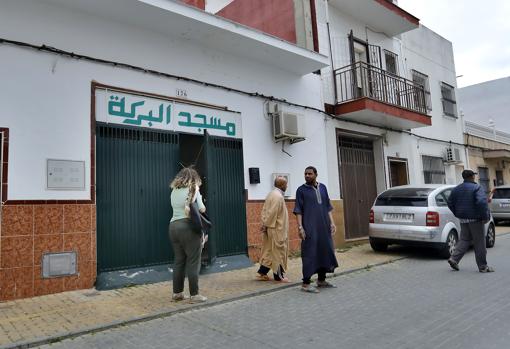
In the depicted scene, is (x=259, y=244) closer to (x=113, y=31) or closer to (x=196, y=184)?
(x=196, y=184)

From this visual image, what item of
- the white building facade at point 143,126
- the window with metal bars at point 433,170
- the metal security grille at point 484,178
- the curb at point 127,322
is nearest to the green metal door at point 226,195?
the white building facade at point 143,126

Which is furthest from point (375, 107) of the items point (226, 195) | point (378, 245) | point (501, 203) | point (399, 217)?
point (501, 203)

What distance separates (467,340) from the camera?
148 inches

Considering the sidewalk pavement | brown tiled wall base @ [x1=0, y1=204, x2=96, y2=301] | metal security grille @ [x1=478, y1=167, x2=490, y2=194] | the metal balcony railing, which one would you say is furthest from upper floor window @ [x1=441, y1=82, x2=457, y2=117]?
brown tiled wall base @ [x1=0, y1=204, x2=96, y2=301]

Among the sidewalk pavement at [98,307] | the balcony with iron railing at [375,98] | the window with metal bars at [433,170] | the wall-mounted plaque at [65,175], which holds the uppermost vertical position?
the balcony with iron railing at [375,98]

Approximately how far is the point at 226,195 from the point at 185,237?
2.90m

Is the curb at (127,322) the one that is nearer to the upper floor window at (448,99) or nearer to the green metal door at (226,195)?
the green metal door at (226,195)

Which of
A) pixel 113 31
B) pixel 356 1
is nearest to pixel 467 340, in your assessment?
pixel 113 31

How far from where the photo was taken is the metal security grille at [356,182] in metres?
11.2

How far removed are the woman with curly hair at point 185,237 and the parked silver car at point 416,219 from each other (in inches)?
192

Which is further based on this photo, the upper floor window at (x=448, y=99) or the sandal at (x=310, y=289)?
the upper floor window at (x=448, y=99)

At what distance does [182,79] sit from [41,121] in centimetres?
262

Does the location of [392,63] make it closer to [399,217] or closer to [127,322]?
[399,217]

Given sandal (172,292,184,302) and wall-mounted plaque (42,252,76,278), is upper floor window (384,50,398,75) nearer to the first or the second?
sandal (172,292,184,302)
